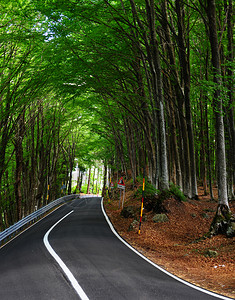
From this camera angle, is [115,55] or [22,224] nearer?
[115,55]

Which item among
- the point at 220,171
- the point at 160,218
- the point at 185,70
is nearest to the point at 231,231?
the point at 220,171

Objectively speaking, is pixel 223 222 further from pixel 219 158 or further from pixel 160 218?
pixel 160 218

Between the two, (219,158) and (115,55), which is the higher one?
(115,55)

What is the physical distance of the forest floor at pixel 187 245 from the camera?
711 cm

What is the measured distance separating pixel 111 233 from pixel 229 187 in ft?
28.9

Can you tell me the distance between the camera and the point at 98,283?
5828 millimetres

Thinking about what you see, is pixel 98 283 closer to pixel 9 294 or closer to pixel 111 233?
pixel 9 294

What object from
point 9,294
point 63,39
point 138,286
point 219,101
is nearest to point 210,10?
point 219,101

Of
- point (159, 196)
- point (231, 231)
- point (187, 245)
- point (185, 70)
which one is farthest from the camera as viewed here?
point (159, 196)

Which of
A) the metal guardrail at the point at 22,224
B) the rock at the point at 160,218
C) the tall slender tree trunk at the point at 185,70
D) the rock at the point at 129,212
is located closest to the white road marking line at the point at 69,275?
the metal guardrail at the point at 22,224

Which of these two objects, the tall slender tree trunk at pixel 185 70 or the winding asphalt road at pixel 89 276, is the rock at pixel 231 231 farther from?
the tall slender tree trunk at pixel 185 70

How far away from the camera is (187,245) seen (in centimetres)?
1038

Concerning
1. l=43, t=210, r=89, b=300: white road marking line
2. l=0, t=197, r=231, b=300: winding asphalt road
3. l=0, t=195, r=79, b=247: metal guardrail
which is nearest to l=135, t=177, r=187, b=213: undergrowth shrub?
l=0, t=197, r=231, b=300: winding asphalt road

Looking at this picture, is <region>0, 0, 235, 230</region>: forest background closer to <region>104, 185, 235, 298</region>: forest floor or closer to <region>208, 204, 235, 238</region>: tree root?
<region>208, 204, 235, 238</region>: tree root
